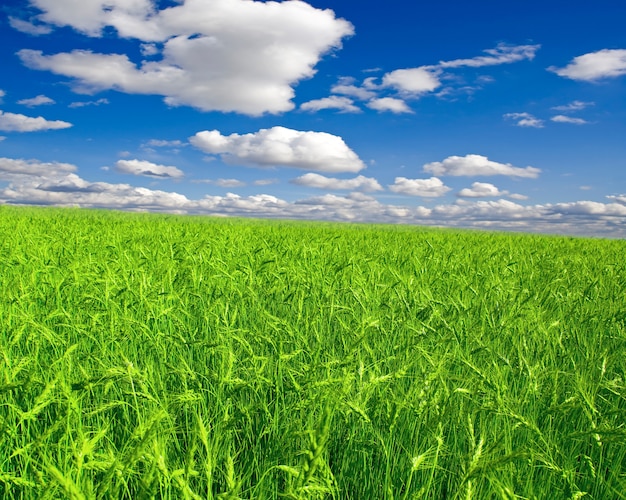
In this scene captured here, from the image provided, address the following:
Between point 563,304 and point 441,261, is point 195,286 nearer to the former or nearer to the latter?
point 563,304

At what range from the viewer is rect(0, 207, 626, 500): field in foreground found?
1.62 meters

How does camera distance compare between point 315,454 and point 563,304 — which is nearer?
point 315,454

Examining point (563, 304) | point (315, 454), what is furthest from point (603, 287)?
point (315, 454)

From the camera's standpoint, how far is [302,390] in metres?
1.90

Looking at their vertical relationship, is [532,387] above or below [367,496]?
above

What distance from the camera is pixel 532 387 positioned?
Result: 7.96ft

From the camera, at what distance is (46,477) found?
1753 millimetres

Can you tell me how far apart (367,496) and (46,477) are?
121 cm

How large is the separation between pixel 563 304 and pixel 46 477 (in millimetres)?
4694

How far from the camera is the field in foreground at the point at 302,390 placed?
1.62 metres

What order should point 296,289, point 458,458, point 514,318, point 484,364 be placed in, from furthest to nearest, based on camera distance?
point 296,289 < point 514,318 < point 484,364 < point 458,458

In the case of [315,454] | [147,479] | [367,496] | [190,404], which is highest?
[315,454]

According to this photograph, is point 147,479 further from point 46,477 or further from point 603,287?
point 603,287

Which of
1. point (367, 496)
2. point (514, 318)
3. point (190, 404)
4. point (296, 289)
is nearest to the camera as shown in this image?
point (367, 496)
